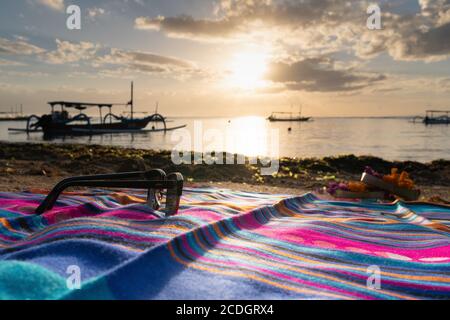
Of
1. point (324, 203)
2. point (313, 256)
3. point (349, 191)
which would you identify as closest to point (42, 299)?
point (313, 256)

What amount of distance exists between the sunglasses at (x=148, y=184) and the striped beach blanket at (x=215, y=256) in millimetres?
189

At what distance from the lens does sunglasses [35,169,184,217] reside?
2723 millimetres

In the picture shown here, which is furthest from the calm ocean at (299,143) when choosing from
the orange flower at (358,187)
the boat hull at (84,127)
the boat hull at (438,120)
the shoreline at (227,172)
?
the boat hull at (438,120)

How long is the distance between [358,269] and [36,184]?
18.9 feet

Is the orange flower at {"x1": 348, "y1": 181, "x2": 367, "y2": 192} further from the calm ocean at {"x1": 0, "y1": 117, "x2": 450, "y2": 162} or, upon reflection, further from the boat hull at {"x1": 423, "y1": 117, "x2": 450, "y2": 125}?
the boat hull at {"x1": 423, "y1": 117, "x2": 450, "y2": 125}

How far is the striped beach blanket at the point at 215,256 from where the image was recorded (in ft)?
5.42

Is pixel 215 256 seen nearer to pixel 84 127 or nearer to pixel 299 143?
pixel 299 143

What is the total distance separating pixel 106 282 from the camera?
5.16 feet

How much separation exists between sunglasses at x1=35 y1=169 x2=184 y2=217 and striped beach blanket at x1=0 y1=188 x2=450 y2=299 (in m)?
0.19

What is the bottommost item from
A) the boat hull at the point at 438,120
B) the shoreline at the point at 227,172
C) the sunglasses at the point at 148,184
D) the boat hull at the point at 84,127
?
the shoreline at the point at 227,172

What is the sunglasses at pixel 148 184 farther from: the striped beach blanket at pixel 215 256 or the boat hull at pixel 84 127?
the boat hull at pixel 84 127

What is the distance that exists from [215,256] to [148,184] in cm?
88

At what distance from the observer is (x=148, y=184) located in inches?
108

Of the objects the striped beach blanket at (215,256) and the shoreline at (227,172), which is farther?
the shoreline at (227,172)
